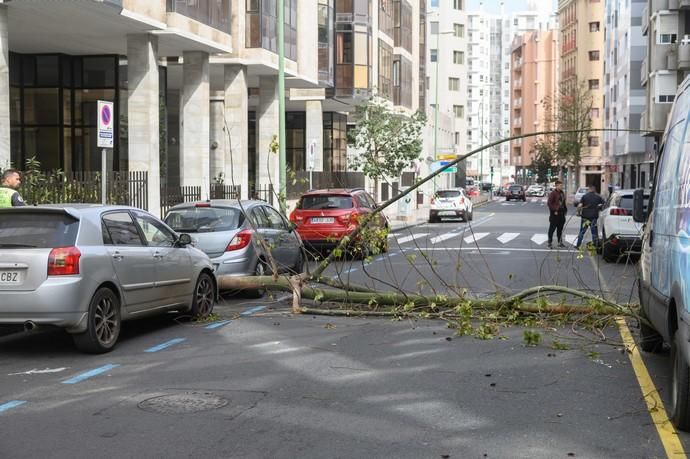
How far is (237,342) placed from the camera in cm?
1061

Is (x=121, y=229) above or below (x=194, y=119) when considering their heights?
below

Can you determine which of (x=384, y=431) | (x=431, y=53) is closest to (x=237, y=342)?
(x=384, y=431)

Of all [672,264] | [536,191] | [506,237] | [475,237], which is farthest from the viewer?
[536,191]

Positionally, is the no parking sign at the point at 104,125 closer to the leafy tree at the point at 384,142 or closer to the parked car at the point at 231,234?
the parked car at the point at 231,234

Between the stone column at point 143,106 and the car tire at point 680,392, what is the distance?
21063 millimetres

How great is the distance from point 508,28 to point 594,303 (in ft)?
633

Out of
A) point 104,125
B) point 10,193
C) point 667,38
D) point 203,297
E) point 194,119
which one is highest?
point 667,38

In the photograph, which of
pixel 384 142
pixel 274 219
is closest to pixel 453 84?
pixel 384 142

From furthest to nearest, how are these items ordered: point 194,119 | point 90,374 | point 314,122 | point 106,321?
point 314,122
point 194,119
point 106,321
point 90,374

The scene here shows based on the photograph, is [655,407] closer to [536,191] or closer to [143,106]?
[143,106]

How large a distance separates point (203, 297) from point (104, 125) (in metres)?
4.13

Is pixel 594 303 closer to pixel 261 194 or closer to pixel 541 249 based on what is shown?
pixel 541 249

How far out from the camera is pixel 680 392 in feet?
21.2

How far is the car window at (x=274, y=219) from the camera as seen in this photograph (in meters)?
16.1
